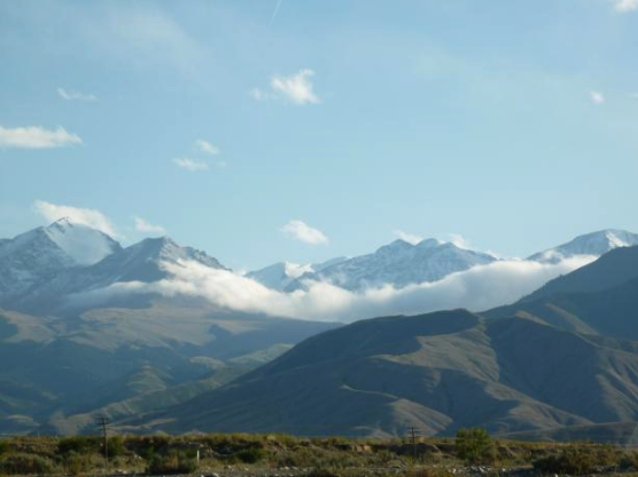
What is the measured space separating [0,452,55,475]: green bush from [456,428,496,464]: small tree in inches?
915

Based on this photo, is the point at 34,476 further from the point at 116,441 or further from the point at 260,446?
the point at 260,446

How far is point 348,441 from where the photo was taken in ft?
224

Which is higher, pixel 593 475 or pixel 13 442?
pixel 13 442

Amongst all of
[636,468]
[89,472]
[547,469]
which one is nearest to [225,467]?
[89,472]

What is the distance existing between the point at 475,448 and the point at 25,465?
27323 millimetres

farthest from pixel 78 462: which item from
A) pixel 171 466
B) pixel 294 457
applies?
pixel 294 457

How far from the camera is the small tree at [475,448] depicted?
5931cm

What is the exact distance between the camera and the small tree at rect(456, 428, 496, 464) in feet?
195

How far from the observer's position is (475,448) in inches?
2447

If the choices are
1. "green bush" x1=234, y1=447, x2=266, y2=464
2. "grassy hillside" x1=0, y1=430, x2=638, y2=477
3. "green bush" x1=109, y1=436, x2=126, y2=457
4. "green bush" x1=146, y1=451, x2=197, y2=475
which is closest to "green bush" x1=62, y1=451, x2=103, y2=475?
"grassy hillside" x1=0, y1=430, x2=638, y2=477

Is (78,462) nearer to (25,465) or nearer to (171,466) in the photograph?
(25,465)

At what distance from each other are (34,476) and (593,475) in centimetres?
2426

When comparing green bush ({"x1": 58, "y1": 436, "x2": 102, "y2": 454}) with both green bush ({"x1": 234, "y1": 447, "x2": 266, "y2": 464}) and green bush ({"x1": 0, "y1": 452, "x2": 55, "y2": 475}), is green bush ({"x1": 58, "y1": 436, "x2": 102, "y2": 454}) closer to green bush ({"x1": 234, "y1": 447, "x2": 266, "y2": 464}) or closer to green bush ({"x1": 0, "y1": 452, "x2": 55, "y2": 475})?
green bush ({"x1": 0, "y1": 452, "x2": 55, "y2": 475})

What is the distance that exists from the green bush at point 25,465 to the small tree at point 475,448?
2325cm
